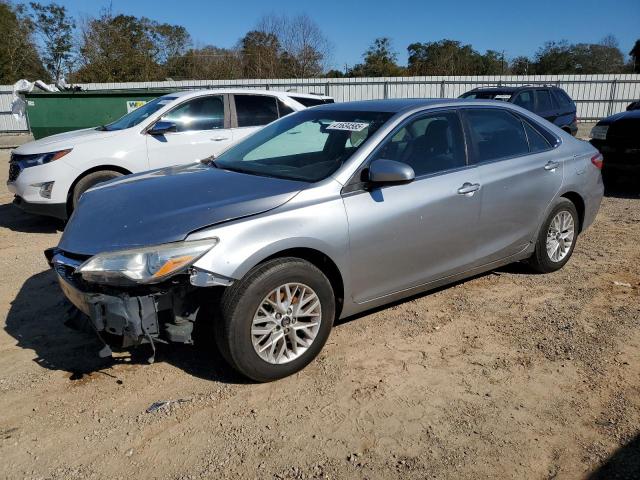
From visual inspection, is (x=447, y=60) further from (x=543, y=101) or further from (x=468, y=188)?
(x=468, y=188)

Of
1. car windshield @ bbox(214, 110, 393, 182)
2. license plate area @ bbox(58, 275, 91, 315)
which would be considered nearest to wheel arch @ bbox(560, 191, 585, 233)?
car windshield @ bbox(214, 110, 393, 182)

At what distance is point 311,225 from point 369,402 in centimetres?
110

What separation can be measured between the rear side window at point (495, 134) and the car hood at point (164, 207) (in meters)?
1.69

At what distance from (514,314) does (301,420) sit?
2.17 meters

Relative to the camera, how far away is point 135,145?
22.3 ft

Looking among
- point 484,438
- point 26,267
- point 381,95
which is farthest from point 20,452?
point 381,95

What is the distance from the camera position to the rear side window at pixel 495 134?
14.0 feet

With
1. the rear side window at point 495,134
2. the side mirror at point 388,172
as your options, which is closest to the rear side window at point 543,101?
the rear side window at point 495,134

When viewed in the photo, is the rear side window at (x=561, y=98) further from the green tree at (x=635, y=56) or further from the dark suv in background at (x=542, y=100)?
the green tree at (x=635, y=56)

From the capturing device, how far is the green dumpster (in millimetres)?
10805

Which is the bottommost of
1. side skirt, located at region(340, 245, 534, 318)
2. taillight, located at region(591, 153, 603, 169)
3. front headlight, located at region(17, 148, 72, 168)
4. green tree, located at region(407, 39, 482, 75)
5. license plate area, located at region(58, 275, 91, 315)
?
side skirt, located at region(340, 245, 534, 318)

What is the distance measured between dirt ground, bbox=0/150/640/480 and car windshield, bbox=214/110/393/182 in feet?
4.16

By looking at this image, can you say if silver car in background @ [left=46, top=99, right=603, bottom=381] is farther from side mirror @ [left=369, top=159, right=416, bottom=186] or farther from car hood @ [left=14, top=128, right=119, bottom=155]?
car hood @ [left=14, top=128, right=119, bottom=155]

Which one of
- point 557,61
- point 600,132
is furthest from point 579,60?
point 600,132
